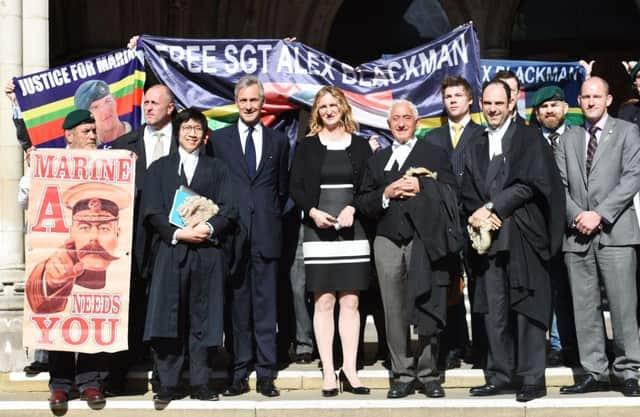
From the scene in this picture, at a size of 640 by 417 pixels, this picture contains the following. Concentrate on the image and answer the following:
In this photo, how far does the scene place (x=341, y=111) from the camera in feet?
27.4

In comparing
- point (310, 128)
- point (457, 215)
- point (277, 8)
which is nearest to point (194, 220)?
point (310, 128)

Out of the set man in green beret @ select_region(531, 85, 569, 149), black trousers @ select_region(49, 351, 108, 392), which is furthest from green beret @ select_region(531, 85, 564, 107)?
black trousers @ select_region(49, 351, 108, 392)

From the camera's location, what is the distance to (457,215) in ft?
26.7

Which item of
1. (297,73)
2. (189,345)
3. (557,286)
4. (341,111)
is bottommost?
(189,345)

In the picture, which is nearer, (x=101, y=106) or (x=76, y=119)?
(x=76, y=119)

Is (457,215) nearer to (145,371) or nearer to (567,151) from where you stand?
(567,151)

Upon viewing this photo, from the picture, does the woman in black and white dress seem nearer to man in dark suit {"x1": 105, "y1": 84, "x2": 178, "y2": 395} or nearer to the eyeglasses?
the eyeglasses

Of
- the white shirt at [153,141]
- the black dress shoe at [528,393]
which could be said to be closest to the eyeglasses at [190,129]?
the white shirt at [153,141]

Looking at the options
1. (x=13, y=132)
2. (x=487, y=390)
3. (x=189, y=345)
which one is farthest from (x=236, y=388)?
(x=13, y=132)

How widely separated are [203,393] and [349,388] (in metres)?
1.03

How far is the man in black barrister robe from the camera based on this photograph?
316 inches

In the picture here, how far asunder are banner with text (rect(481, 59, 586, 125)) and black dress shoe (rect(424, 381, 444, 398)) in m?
2.85

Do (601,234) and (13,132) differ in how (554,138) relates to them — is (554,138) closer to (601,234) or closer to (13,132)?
(601,234)

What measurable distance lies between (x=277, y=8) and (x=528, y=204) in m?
6.67
